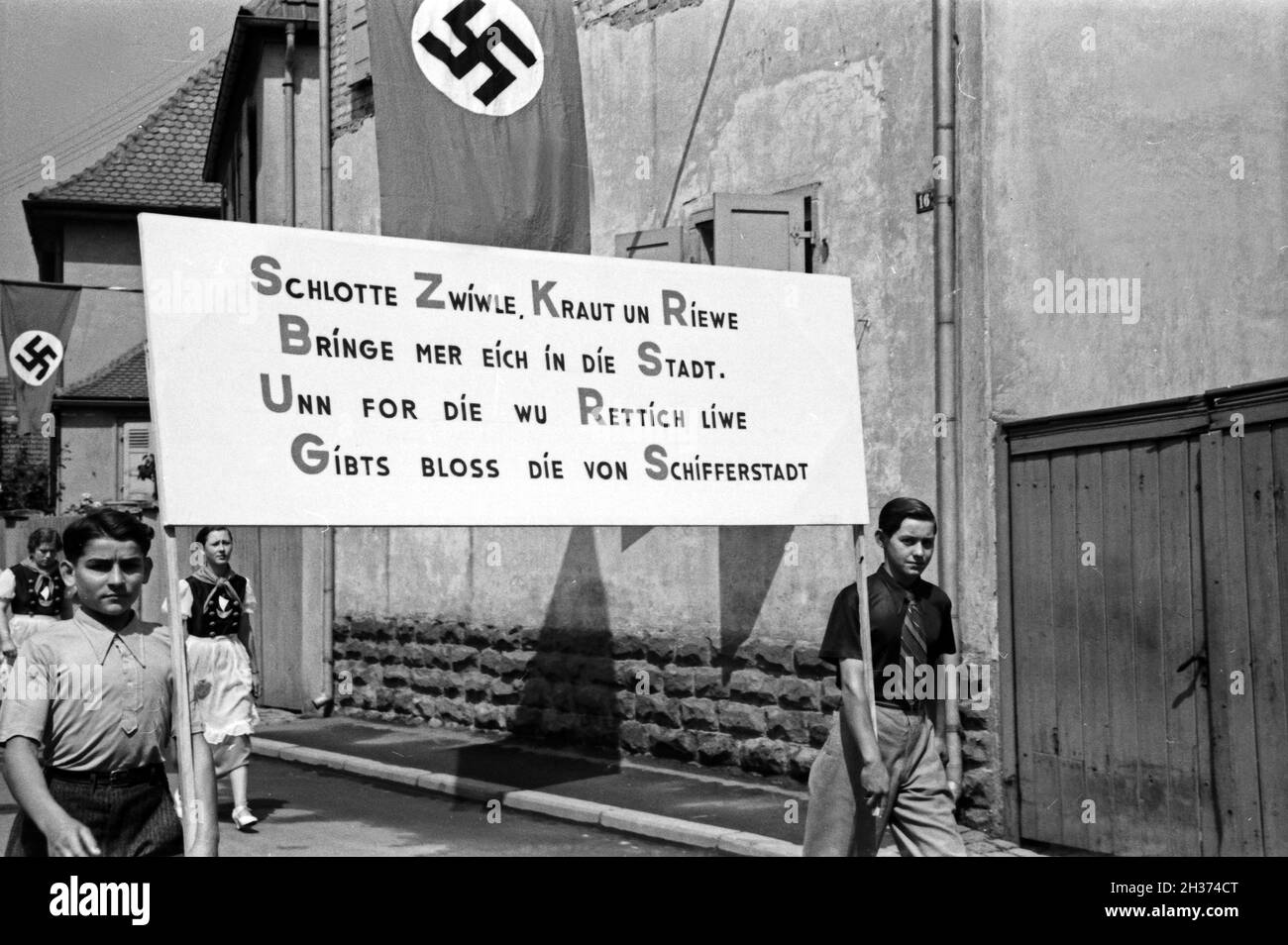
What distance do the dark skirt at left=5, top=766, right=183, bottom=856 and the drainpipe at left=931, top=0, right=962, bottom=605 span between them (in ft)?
21.8

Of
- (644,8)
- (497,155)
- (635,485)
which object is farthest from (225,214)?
(635,485)

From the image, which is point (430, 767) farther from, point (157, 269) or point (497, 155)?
point (157, 269)

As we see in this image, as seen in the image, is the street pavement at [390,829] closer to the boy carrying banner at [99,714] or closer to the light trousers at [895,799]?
the light trousers at [895,799]

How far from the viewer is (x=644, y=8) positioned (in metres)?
13.3

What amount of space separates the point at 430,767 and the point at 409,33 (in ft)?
19.1

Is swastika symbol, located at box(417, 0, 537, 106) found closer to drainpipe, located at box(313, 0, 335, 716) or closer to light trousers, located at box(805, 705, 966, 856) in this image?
light trousers, located at box(805, 705, 966, 856)

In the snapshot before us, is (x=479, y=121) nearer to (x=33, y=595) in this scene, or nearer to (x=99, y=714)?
(x=99, y=714)

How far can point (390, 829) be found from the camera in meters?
10.4

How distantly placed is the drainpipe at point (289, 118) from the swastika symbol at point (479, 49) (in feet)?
26.1

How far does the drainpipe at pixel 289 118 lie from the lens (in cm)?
1820

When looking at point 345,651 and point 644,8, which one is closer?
point 644,8

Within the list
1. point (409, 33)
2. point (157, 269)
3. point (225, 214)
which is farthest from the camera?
point (225, 214)

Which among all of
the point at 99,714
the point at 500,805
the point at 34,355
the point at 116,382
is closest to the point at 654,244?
the point at 500,805

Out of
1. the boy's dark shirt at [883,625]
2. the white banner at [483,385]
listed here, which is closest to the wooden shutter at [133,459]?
the white banner at [483,385]
